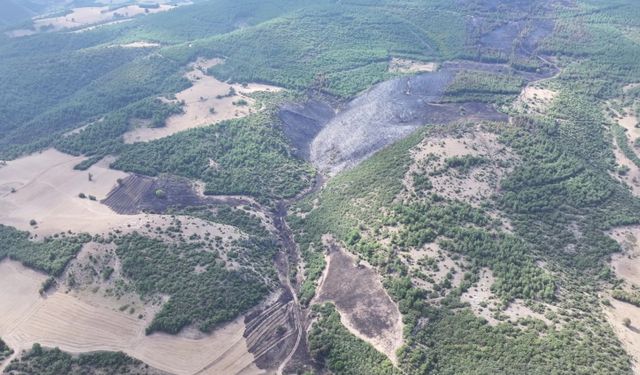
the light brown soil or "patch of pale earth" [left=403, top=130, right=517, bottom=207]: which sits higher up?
"patch of pale earth" [left=403, top=130, right=517, bottom=207]

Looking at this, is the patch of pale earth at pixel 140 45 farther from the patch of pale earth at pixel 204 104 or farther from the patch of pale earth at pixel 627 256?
the patch of pale earth at pixel 627 256

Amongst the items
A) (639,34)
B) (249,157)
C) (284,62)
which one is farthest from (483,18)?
(249,157)

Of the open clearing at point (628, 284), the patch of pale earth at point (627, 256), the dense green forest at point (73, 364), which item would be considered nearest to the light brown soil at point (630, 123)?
the patch of pale earth at point (627, 256)

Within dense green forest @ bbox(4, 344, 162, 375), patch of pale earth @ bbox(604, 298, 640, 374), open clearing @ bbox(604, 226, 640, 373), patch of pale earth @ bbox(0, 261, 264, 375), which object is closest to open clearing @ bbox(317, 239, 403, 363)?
patch of pale earth @ bbox(0, 261, 264, 375)

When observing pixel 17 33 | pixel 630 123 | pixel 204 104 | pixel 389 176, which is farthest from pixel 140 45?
pixel 630 123

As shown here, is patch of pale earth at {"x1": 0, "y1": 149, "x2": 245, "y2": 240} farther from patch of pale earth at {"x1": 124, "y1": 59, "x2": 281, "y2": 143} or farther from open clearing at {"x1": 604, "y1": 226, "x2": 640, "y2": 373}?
open clearing at {"x1": 604, "y1": 226, "x2": 640, "y2": 373}

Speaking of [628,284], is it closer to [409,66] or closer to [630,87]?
[630,87]
